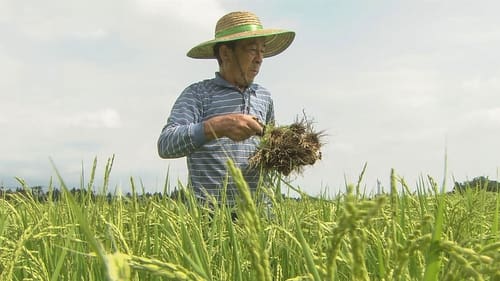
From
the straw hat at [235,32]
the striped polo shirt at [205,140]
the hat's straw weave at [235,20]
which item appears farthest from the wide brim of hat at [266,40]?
the striped polo shirt at [205,140]

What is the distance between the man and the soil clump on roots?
0.37ft

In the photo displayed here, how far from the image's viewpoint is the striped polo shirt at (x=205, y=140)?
3.41m

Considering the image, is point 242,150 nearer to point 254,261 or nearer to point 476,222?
point 476,222

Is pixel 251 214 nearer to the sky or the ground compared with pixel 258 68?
nearer to the ground

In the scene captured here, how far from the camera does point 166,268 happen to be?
0.55 metres

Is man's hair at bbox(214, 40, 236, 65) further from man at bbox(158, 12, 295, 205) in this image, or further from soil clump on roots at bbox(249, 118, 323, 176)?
soil clump on roots at bbox(249, 118, 323, 176)

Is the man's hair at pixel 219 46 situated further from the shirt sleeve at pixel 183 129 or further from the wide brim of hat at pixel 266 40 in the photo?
the shirt sleeve at pixel 183 129

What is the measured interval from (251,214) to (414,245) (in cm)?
20

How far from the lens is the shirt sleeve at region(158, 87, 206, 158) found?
334cm

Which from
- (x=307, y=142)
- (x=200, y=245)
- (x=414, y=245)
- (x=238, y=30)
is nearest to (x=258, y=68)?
(x=238, y=30)

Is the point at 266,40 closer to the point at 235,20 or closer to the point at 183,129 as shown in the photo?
the point at 235,20

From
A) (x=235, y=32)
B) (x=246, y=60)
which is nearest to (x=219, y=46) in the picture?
(x=235, y=32)

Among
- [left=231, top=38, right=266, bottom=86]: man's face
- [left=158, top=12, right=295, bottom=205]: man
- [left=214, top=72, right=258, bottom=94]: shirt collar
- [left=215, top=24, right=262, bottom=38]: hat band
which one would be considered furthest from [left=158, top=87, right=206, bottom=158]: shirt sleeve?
[left=215, top=24, right=262, bottom=38]: hat band

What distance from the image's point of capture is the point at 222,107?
3.75 meters
